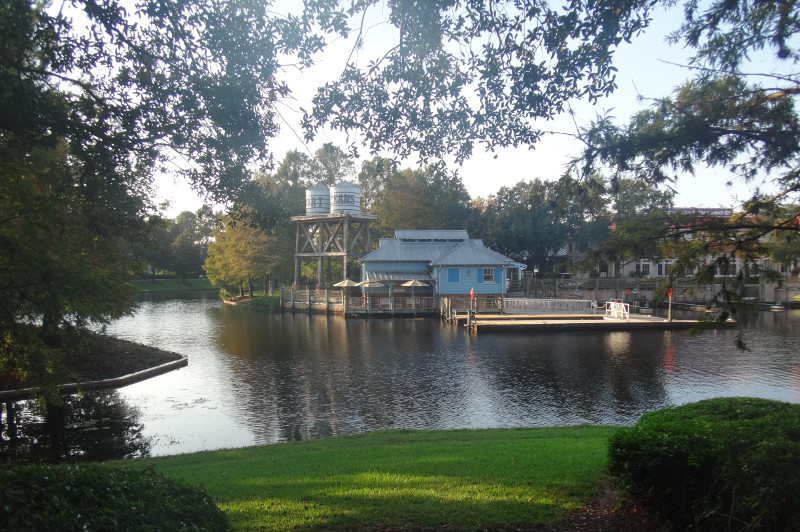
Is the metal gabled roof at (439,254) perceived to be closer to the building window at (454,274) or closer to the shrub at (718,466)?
the building window at (454,274)

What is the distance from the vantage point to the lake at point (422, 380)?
14.5m

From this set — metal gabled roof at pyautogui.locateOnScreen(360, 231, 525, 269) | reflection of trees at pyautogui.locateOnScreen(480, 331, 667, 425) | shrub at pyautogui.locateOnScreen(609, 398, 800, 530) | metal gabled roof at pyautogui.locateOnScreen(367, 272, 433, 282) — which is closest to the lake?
reflection of trees at pyautogui.locateOnScreen(480, 331, 667, 425)

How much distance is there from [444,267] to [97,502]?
40732 mm

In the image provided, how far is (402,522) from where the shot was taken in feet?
19.3

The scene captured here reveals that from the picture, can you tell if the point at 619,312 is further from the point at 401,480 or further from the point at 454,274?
the point at 401,480

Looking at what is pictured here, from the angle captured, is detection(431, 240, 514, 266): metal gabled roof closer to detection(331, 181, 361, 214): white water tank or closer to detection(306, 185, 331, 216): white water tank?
detection(331, 181, 361, 214): white water tank

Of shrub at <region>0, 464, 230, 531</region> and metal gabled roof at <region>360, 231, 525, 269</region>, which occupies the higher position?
metal gabled roof at <region>360, 231, 525, 269</region>

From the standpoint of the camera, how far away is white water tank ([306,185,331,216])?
49062 millimetres

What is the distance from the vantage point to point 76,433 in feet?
45.0

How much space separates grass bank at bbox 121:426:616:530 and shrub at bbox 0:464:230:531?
2.10ft

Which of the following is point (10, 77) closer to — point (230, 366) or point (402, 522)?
point (402, 522)

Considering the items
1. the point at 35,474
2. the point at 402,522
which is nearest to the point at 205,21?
the point at 35,474

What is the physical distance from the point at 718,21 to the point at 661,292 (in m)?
3.22

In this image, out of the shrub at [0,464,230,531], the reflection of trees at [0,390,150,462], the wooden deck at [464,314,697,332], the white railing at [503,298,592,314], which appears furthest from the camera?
the white railing at [503,298,592,314]
